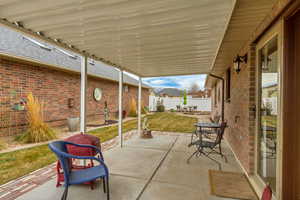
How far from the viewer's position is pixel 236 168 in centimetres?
316

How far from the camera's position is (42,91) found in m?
5.95

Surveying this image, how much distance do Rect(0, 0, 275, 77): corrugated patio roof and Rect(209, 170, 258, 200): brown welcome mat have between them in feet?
8.12

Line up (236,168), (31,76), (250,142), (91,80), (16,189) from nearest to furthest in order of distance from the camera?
(16,189), (250,142), (236,168), (31,76), (91,80)

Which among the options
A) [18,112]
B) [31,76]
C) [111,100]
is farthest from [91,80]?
[18,112]

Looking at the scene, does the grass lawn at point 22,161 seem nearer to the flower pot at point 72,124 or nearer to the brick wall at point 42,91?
the brick wall at point 42,91

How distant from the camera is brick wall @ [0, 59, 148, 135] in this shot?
475 centimetres

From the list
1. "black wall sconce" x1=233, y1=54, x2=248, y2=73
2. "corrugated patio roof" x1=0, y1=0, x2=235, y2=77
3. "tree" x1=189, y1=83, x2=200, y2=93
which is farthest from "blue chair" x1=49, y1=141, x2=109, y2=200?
"tree" x1=189, y1=83, x2=200, y2=93

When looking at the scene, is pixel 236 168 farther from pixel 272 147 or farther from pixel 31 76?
pixel 31 76

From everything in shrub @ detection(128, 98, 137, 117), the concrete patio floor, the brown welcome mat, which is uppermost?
shrub @ detection(128, 98, 137, 117)

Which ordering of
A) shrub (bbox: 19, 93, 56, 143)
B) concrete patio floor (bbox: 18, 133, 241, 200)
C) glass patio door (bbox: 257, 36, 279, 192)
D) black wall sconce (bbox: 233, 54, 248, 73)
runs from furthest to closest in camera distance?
shrub (bbox: 19, 93, 56, 143) → black wall sconce (bbox: 233, 54, 248, 73) → concrete patio floor (bbox: 18, 133, 241, 200) → glass patio door (bbox: 257, 36, 279, 192)

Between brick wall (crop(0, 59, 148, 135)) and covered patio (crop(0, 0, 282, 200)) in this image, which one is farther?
brick wall (crop(0, 59, 148, 135))

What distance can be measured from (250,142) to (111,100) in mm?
8919

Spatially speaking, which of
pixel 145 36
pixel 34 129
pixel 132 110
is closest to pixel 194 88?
pixel 132 110

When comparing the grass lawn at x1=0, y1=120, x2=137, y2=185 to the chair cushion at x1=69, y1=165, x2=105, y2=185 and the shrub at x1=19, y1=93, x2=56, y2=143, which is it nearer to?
the shrub at x1=19, y1=93, x2=56, y2=143
